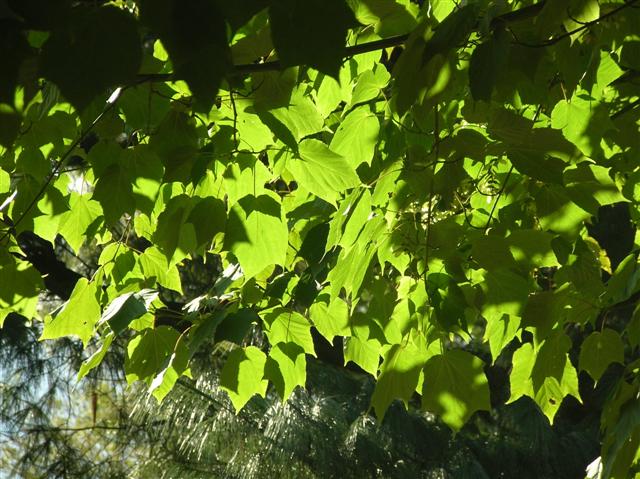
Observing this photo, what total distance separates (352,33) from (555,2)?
1.87 ft

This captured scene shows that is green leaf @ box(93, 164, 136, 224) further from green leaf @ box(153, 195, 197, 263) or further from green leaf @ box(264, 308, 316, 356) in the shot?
green leaf @ box(264, 308, 316, 356)

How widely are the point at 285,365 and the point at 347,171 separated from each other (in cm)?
42

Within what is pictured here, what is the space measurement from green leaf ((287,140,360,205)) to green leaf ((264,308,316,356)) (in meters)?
0.32

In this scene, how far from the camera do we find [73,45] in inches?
22.6

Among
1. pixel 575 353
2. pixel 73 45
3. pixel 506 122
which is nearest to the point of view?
pixel 73 45

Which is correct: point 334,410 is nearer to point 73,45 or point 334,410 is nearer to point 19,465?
point 19,465

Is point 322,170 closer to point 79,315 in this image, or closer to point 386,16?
point 386,16

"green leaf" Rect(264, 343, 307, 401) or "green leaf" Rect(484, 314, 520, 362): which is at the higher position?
"green leaf" Rect(484, 314, 520, 362)

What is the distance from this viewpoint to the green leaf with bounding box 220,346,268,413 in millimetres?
1377

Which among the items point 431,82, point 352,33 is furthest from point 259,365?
point 431,82

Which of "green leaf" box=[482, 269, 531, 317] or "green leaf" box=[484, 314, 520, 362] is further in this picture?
"green leaf" box=[484, 314, 520, 362]

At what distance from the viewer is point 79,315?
1.46 m

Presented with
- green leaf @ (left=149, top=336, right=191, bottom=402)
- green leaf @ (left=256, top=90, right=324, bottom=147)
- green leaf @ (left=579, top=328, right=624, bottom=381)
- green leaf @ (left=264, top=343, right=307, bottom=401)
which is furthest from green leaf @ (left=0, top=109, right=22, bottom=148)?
Result: green leaf @ (left=579, top=328, right=624, bottom=381)

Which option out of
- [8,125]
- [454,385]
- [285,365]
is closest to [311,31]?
[8,125]
